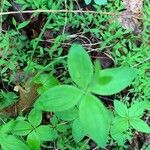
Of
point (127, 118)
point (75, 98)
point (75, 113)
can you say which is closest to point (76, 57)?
point (75, 98)

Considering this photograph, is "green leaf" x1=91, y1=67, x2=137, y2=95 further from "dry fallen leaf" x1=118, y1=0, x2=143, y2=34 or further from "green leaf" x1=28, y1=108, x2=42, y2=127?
"dry fallen leaf" x1=118, y1=0, x2=143, y2=34

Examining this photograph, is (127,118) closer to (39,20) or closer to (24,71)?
(24,71)

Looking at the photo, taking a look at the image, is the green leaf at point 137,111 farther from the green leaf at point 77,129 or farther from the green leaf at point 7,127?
the green leaf at point 7,127

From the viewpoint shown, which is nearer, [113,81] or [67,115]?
[113,81]

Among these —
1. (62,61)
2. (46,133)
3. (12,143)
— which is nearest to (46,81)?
(62,61)

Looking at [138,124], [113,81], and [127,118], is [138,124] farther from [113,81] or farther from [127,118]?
[113,81]

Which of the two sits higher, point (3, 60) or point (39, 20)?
point (39, 20)

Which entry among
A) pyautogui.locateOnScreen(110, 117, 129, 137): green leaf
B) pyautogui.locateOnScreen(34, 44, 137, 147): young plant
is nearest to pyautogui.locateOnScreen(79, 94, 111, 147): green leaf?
→ pyautogui.locateOnScreen(34, 44, 137, 147): young plant
